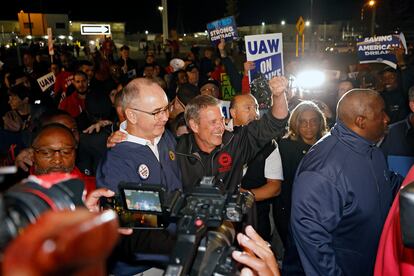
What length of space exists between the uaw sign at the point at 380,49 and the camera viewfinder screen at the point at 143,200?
7521mm

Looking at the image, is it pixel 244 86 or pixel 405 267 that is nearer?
pixel 405 267

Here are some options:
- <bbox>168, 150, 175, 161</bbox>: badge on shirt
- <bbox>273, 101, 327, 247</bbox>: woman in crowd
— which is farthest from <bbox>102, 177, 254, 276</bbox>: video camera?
<bbox>273, 101, 327, 247</bbox>: woman in crowd

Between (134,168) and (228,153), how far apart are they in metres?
0.92

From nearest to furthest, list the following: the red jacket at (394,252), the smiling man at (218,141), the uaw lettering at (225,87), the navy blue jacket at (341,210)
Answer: the red jacket at (394,252) < the navy blue jacket at (341,210) < the smiling man at (218,141) < the uaw lettering at (225,87)

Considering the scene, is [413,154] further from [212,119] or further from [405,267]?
[405,267]

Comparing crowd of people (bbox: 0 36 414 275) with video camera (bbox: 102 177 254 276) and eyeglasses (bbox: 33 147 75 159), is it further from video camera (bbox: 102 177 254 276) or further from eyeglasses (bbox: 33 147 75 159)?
video camera (bbox: 102 177 254 276)

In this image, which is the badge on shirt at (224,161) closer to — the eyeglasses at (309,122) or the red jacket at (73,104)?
the eyeglasses at (309,122)

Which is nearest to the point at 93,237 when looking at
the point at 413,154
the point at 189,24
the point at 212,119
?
the point at 212,119

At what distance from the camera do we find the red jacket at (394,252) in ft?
6.24

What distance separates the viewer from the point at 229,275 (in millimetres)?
1332

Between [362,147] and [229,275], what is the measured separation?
1997mm

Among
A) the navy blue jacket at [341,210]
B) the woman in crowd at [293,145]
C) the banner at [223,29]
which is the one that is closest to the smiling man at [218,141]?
the navy blue jacket at [341,210]

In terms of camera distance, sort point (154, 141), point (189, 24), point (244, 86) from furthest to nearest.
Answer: point (189, 24) → point (244, 86) → point (154, 141)

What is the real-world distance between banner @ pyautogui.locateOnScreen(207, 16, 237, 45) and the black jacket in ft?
23.7
